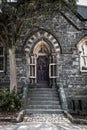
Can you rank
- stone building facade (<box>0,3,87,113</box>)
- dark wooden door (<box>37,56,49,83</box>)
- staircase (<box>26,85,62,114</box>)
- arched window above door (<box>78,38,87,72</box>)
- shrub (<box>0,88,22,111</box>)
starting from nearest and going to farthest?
1. shrub (<box>0,88,22,111</box>)
2. staircase (<box>26,85,62,114</box>)
3. stone building facade (<box>0,3,87,113</box>)
4. arched window above door (<box>78,38,87,72</box>)
5. dark wooden door (<box>37,56,49,83</box>)

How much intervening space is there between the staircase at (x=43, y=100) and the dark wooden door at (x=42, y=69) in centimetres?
77

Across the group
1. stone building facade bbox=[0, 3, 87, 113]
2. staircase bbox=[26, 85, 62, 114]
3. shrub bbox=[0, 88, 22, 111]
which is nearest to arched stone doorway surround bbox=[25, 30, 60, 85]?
stone building facade bbox=[0, 3, 87, 113]

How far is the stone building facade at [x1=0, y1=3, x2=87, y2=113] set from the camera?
1967cm

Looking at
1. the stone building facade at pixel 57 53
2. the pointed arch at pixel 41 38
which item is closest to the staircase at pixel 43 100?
the stone building facade at pixel 57 53

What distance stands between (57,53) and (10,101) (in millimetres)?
5656

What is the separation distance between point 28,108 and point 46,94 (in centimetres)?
205

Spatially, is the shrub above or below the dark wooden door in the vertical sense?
below

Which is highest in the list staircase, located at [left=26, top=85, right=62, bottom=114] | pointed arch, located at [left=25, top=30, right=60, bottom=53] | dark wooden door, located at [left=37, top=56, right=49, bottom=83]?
pointed arch, located at [left=25, top=30, right=60, bottom=53]

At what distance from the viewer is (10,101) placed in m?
15.6

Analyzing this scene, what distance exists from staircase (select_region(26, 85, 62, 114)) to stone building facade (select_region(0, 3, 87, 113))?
91cm

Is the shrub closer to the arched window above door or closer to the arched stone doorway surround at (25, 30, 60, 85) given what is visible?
the arched stone doorway surround at (25, 30, 60, 85)

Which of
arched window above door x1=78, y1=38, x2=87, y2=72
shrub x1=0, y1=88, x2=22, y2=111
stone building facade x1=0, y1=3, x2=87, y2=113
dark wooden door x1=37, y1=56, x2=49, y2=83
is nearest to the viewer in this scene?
shrub x1=0, y1=88, x2=22, y2=111

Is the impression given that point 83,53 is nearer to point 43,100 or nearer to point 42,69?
point 42,69

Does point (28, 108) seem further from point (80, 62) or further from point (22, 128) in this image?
point (80, 62)
